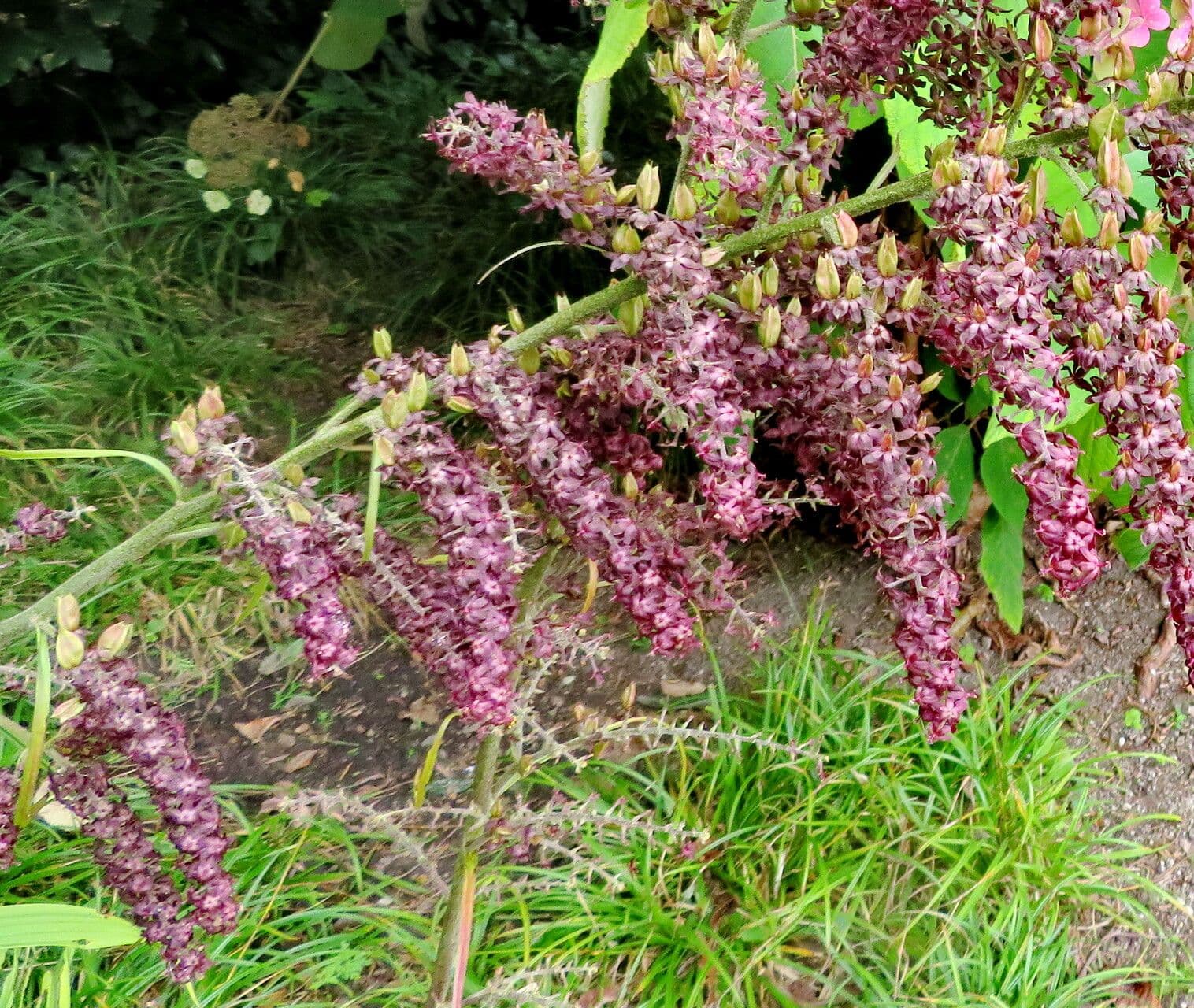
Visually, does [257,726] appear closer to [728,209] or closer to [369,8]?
[369,8]

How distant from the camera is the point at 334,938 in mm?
1447

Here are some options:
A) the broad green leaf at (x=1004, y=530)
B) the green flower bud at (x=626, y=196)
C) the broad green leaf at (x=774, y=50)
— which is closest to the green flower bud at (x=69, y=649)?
the green flower bud at (x=626, y=196)

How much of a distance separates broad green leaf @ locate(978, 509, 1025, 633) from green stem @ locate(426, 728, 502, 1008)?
103 centimetres

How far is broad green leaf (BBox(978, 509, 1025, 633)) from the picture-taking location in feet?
6.08

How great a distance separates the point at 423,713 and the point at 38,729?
111 cm

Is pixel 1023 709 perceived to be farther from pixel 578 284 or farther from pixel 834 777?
pixel 578 284

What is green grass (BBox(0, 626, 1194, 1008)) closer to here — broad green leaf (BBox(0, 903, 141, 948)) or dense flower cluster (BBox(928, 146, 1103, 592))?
broad green leaf (BBox(0, 903, 141, 948))

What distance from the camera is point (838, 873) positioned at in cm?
155

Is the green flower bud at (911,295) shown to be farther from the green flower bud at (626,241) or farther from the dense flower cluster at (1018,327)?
the green flower bud at (626,241)

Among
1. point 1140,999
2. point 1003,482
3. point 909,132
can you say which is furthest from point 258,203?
point 1140,999

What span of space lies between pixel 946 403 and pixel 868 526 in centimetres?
144

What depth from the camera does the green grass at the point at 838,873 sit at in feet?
4.78

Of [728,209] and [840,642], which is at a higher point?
[728,209]

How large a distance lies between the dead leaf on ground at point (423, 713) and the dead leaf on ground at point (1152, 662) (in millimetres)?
1269
